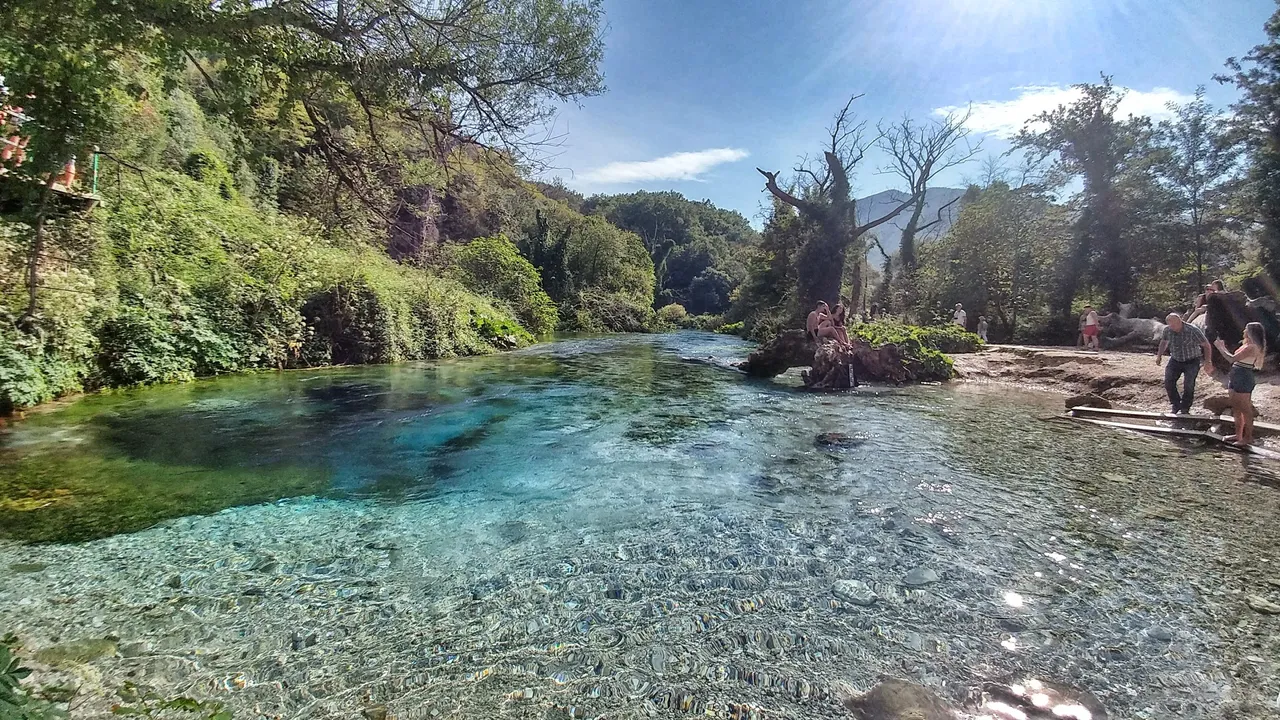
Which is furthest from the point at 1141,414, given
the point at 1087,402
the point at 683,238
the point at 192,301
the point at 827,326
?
the point at 683,238

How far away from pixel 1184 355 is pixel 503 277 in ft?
89.0

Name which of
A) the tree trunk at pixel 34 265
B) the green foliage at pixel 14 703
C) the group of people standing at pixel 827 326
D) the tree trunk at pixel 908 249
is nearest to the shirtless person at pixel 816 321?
the group of people standing at pixel 827 326

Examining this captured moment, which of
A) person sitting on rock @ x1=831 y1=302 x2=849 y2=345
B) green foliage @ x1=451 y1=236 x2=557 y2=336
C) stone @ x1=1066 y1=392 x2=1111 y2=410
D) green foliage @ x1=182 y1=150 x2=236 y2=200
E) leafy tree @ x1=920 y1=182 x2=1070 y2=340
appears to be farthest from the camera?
green foliage @ x1=451 y1=236 x2=557 y2=336

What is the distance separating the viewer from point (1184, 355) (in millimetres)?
8812

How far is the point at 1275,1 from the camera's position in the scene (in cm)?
1537

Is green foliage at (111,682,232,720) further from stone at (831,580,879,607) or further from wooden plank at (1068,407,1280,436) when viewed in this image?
wooden plank at (1068,407,1280,436)

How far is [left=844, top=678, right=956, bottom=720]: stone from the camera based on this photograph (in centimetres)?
252

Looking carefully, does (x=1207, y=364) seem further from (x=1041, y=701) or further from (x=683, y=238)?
(x=683, y=238)

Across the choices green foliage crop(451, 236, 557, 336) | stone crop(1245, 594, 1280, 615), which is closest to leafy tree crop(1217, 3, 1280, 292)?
stone crop(1245, 594, 1280, 615)

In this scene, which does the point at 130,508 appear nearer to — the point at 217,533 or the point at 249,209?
the point at 217,533

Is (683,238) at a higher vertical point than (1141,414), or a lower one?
higher

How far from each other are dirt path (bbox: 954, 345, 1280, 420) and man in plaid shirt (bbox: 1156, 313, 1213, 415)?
1.14 meters

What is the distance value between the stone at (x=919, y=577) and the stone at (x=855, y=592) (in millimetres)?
313

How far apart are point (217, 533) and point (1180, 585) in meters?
7.11
